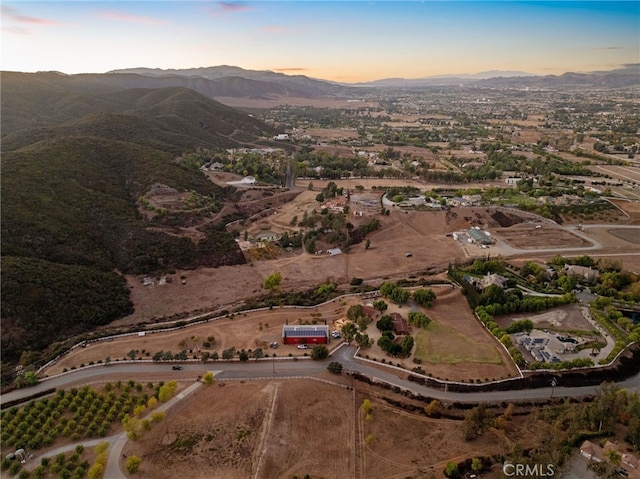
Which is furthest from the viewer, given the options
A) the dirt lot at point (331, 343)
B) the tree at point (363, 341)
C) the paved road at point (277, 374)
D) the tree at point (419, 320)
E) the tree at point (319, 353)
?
the tree at point (419, 320)

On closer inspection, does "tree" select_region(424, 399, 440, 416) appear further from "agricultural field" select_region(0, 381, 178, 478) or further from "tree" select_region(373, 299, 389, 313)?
"agricultural field" select_region(0, 381, 178, 478)

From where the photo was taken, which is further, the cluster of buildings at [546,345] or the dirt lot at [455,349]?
the cluster of buildings at [546,345]

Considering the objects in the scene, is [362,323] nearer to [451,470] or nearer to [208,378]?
[208,378]

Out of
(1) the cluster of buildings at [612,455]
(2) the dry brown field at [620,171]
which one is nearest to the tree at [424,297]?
(1) the cluster of buildings at [612,455]

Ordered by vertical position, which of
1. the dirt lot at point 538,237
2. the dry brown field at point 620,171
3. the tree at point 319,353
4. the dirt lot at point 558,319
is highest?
the dry brown field at point 620,171

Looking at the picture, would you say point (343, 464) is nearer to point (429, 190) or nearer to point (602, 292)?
point (602, 292)

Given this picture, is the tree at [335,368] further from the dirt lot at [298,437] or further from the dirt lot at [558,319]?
the dirt lot at [558,319]
